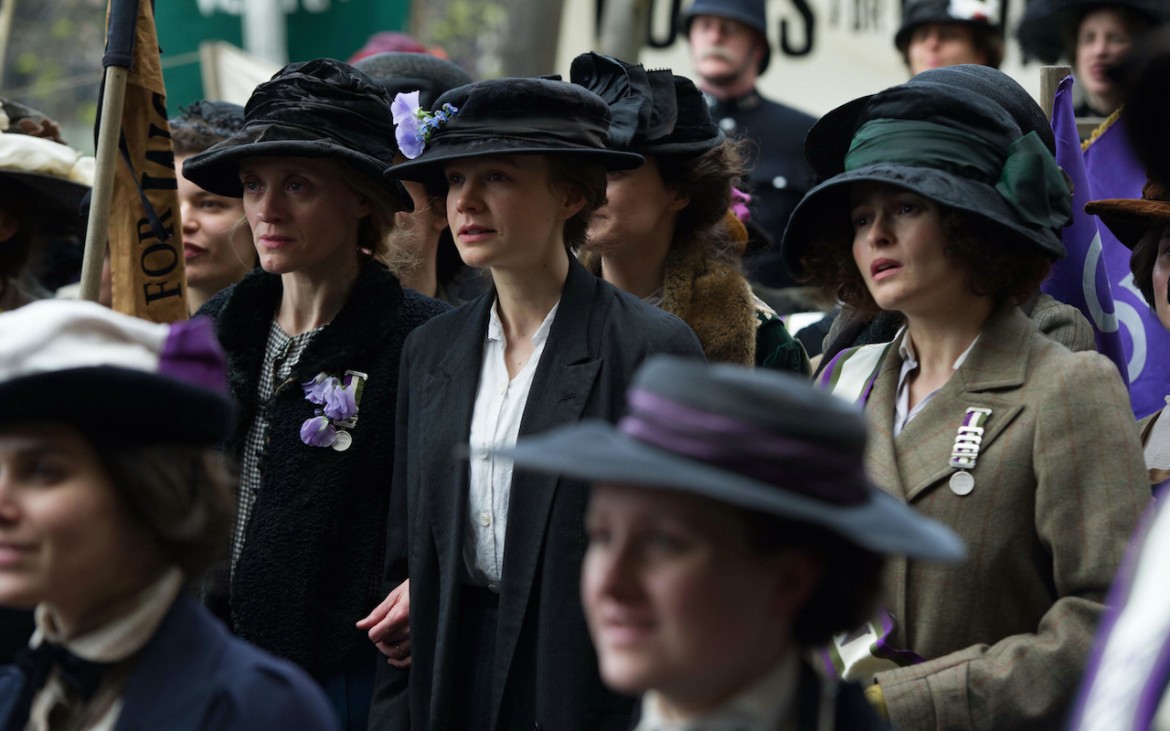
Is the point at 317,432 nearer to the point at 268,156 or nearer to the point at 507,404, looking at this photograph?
the point at 507,404

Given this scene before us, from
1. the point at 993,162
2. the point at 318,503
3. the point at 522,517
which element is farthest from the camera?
the point at 318,503

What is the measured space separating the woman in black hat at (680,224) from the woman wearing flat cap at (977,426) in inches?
37.6

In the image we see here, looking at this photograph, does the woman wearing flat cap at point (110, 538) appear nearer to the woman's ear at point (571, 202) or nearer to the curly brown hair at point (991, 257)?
the woman's ear at point (571, 202)

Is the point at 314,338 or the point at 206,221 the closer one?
the point at 314,338

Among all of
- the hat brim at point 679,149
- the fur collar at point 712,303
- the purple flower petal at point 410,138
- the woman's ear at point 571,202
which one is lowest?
the fur collar at point 712,303

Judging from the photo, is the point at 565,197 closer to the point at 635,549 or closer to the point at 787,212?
the point at 635,549

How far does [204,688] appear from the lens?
2779 millimetres

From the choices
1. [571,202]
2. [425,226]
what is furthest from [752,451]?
[425,226]

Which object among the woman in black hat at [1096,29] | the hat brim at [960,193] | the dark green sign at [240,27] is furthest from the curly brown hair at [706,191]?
the dark green sign at [240,27]

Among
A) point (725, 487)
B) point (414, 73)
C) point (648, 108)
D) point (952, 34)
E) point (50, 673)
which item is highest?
point (952, 34)

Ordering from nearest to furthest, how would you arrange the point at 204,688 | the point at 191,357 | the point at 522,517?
the point at 204,688 < the point at 191,357 < the point at 522,517

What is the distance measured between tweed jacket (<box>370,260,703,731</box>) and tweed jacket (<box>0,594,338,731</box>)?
1.17m

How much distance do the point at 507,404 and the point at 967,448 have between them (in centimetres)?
122

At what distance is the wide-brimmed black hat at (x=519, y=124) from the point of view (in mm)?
4289
